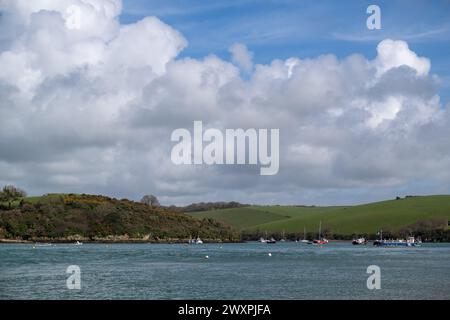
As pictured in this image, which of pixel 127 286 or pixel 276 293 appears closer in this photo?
pixel 276 293

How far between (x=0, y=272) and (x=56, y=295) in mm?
34329

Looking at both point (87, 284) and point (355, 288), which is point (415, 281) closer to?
point (355, 288)

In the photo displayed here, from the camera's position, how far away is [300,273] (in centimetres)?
10019
